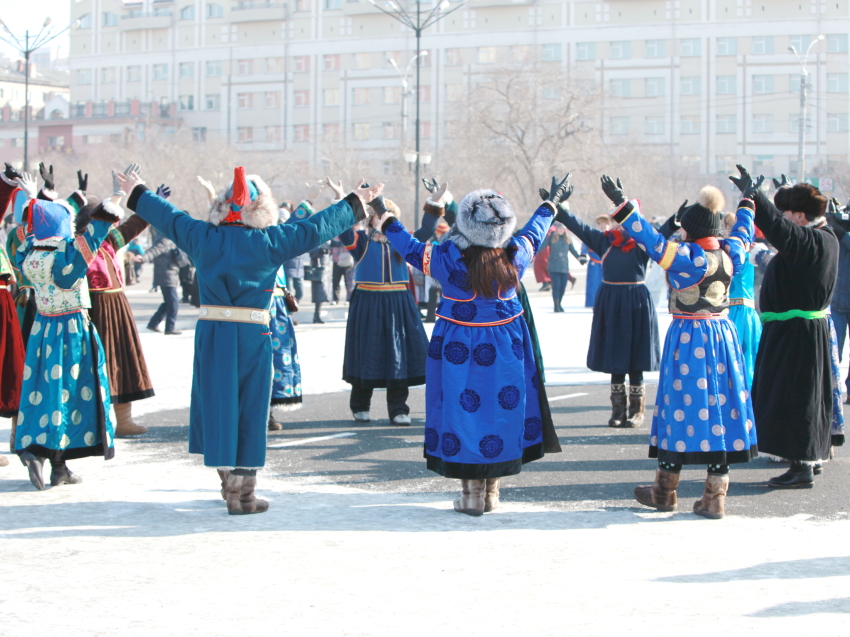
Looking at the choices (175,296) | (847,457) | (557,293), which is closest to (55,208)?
(847,457)

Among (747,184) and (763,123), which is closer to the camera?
(747,184)

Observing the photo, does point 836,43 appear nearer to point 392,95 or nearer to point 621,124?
point 621,124

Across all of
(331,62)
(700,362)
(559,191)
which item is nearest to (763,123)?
(331,62)

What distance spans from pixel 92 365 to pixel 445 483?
2.24 metres

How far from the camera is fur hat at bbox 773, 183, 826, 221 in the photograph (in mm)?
6078

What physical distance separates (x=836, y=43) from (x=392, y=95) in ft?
94.1

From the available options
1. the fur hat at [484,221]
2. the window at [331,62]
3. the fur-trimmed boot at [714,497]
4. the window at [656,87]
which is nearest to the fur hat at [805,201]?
the fur-trimmed boot at [714,497]

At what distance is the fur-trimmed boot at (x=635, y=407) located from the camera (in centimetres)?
809

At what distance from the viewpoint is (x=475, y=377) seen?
536cm

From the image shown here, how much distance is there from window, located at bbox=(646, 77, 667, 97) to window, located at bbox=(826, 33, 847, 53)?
392 inches

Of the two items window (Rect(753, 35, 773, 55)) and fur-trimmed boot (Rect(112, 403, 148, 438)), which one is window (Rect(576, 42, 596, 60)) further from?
fur-trimmed boot (Rect(112, 403, 148, 438))

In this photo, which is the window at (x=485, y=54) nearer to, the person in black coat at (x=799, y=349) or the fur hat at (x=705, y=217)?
the person in black coat at (x=799, y=349)

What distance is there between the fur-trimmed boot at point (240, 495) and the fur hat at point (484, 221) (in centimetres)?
170

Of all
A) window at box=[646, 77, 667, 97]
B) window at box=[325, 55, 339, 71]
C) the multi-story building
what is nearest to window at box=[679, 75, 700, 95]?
the multi-story building
